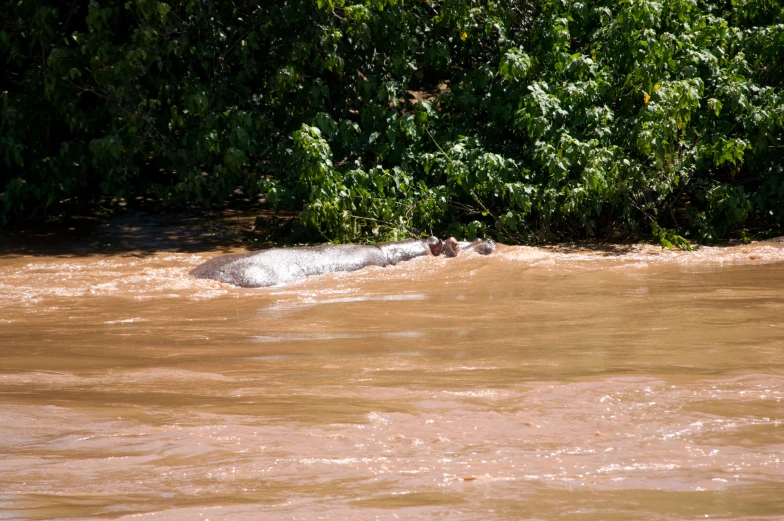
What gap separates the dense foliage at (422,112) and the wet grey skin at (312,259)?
66 centimetres

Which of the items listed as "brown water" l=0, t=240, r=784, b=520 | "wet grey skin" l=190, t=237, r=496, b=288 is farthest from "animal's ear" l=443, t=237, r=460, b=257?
"brown water" l=0, t=240, r=784, b=520

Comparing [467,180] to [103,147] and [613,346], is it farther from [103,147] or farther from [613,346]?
[613,346]

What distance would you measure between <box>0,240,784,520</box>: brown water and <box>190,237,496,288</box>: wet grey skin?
2.88ft

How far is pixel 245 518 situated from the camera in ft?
8.98

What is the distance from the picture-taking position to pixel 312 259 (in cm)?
909

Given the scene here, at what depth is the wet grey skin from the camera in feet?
28.0

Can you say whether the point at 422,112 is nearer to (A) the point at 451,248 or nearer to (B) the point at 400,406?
(A) the point at 451,248

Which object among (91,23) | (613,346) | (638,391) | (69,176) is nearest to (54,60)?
(91,23)

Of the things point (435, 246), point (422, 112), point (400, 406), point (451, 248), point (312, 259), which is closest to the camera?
point (400, 406)

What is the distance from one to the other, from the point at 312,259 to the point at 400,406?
521 centimetres

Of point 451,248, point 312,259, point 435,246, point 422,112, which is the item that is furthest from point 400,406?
point 422,112

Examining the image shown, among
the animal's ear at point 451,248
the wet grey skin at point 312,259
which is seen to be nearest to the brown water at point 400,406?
the wet grey skin at point 312,259

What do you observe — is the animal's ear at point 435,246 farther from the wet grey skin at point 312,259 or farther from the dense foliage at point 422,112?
the dense foliage at point 422,112

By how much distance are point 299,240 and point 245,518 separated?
26.7 ft
